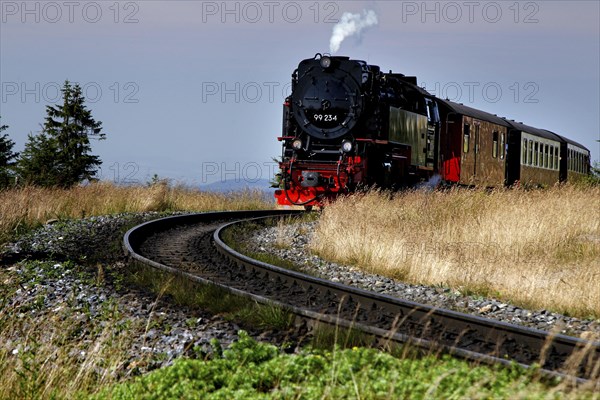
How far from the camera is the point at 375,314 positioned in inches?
273

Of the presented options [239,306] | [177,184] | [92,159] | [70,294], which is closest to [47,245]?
[70,294]

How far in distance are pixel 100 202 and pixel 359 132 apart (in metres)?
7.29

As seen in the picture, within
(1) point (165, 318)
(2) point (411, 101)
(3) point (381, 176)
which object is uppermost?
(2) point (411, 101)

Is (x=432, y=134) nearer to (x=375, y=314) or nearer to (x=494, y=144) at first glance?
(x=494, y=144)

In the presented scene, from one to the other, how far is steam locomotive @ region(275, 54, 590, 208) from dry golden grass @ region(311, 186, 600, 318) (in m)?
1.64

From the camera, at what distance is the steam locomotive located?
17016mm

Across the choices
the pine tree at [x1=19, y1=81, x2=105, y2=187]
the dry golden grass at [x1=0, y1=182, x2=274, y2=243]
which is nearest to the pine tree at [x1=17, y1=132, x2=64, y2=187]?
the pine tree at [x1=19, y1=81, x2=105, y2=187]

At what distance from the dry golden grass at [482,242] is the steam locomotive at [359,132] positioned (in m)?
1.64

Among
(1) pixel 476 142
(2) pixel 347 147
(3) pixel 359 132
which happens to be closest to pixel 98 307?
(2) pixel 347 147

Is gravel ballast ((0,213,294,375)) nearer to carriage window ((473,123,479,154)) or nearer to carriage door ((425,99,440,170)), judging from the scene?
carriage door ((425,99,440,170))

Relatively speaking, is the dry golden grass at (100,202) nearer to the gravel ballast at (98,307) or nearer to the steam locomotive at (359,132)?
the gravel ballast at (98,307)

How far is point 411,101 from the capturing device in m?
18.5

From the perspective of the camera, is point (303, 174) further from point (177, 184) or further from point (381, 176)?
point (177, 184)

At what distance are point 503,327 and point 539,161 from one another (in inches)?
840
